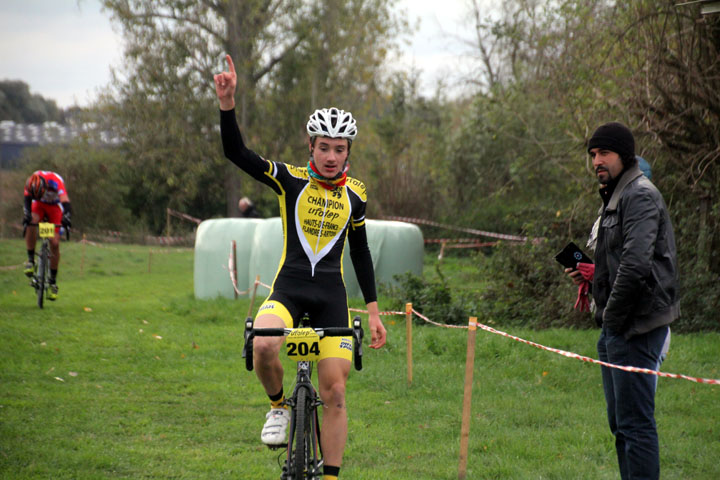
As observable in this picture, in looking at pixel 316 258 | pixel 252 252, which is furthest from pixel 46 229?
pixel 316 258

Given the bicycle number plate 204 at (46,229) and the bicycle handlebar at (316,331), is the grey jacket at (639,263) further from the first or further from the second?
the bicycle number plate 204 at (46,229)

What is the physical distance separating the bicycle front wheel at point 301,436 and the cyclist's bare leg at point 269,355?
0.30 meters

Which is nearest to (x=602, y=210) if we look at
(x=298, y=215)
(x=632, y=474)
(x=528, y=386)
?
(x=632, y=474)

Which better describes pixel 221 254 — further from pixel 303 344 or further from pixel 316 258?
pixel 303 344

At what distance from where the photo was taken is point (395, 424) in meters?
7.19

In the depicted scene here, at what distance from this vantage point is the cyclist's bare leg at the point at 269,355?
4.47m

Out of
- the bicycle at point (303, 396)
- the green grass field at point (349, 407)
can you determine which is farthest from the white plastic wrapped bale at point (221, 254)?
the bicycle at point (303, 396)

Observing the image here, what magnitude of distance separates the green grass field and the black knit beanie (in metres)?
2.48

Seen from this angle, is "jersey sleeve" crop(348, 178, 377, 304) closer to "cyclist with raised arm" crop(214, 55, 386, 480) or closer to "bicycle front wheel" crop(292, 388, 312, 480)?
"cyclist with raised arm" crop(214, 55, 386, 480)

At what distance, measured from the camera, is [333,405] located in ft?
15.2

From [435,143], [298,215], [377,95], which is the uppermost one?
[377,95]

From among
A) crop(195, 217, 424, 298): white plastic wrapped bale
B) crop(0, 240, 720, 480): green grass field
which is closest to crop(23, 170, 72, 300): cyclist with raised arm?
crop(0, 240, 720, 480): green grass field

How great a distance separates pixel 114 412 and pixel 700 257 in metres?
8.37

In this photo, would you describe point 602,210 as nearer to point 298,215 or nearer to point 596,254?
point 596,254
